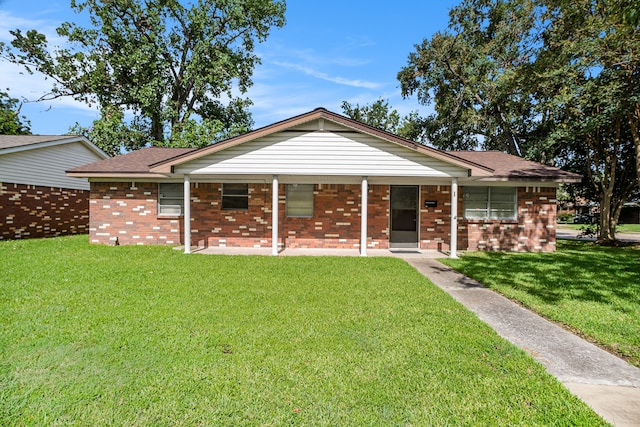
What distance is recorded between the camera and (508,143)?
21.1 metres

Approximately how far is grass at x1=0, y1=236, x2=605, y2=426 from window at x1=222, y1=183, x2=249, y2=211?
5477 millimetres

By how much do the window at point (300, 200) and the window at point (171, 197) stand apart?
4093 millimetres

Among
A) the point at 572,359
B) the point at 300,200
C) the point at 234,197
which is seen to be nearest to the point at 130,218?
the point at 234,197

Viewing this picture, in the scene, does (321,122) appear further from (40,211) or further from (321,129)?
→ (40,211)

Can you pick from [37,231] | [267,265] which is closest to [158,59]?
[37,231]

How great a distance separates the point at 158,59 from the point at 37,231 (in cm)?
1534

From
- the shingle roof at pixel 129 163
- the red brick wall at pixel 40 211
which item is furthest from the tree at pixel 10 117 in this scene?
the shingle roof at pixel 129 163

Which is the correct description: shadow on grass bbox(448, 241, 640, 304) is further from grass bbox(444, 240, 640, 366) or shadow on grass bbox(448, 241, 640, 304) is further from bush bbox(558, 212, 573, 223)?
bush bbox(558, 212, 573, 223)

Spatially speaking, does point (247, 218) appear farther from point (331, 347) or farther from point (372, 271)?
point (331, 347)

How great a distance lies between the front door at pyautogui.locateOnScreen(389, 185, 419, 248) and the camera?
446 inches

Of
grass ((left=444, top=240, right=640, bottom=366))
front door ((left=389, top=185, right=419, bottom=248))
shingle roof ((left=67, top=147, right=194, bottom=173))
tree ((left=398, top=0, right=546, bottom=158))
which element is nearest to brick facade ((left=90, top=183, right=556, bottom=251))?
front door ((left=389, top=185, right=419, bottom=248))

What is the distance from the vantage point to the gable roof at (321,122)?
930 cm

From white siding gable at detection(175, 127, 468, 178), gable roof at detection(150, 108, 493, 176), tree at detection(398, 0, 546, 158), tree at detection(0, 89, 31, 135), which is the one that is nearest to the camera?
gable roof at detection(150, 108, 493, 176)

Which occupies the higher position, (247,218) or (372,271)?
(247,218)
